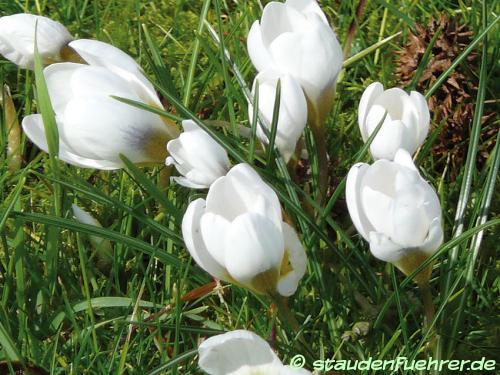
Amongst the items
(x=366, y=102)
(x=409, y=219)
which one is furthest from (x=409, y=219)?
(x=366, y=102)

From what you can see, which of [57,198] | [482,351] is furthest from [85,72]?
[482,351]

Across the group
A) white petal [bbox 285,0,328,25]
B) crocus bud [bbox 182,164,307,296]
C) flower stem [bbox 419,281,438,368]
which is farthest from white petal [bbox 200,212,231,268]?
white petal [bbox 285,0,328,25]

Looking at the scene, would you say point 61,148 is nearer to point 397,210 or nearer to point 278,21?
point 278,21

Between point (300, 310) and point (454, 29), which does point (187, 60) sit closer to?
point (454, 29)

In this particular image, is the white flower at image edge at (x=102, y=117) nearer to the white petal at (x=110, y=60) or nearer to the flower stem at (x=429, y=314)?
the white petal at (x=110, y=60)

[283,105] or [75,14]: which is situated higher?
[283,105]

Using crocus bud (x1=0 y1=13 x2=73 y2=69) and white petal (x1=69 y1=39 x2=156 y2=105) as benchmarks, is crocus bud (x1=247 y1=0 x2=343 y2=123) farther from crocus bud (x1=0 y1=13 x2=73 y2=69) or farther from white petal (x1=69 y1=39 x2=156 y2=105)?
crocus bud (x1=0 y1=13 x2=73 y2=69)

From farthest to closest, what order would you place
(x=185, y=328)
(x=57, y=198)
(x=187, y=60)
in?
(x=187, y=60) < (x=57, y=198) < (x=185, y=328)
